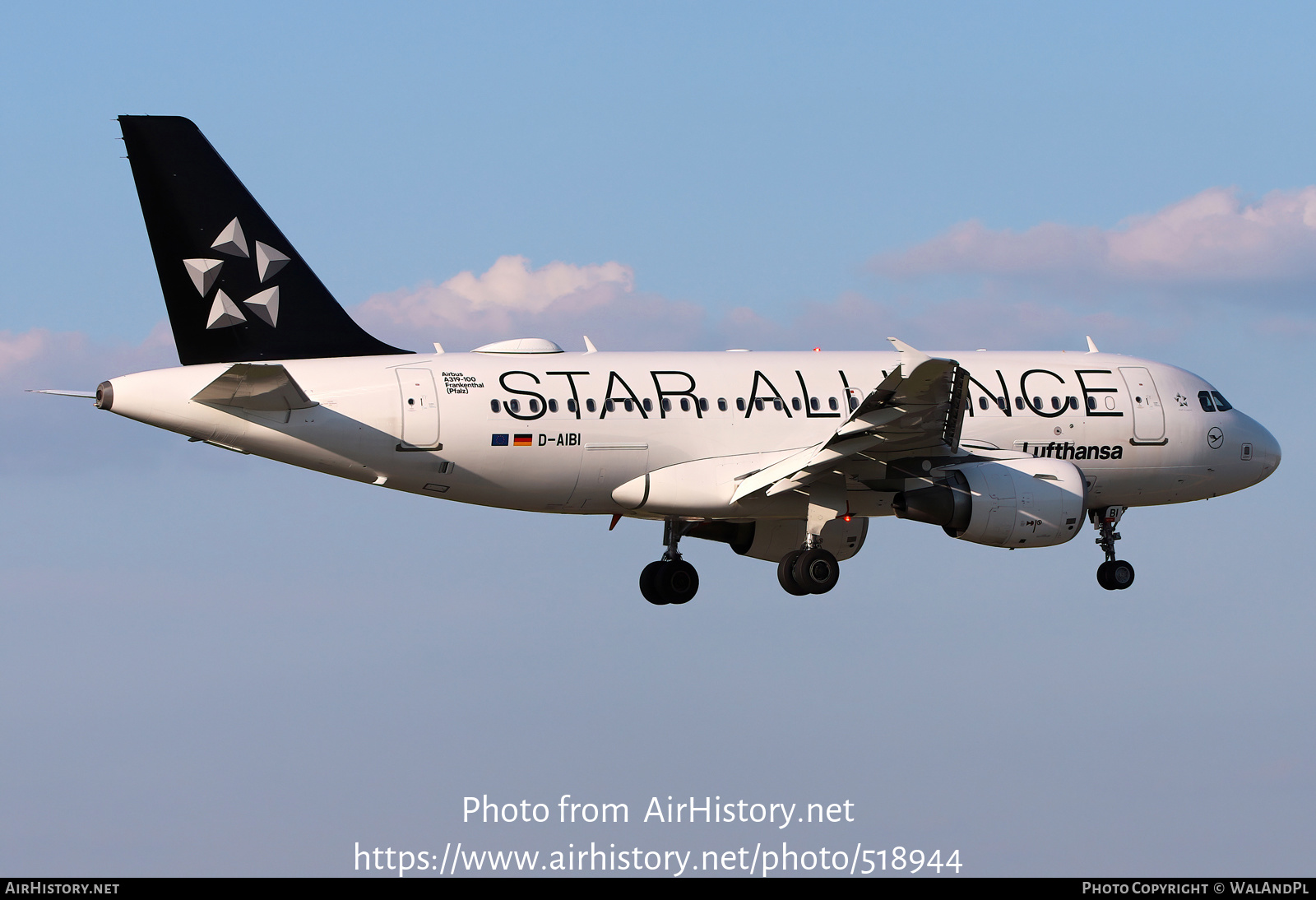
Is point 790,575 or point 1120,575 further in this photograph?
point 1120,575

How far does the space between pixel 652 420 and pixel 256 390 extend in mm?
7607

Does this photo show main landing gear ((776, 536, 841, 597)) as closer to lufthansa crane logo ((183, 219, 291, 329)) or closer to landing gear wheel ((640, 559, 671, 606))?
landing gear wheel ((640, 559, 671, 606))

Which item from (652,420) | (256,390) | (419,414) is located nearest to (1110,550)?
(652,420)

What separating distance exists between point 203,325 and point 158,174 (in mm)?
2948

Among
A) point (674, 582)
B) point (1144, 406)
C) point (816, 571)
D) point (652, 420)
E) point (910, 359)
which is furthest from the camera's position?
point (674, 582)

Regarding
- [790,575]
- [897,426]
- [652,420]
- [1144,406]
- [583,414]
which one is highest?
[1144,406]

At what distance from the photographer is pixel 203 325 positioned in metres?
30.8

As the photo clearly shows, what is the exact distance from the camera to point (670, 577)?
3562cm

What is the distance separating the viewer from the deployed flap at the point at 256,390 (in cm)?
2889

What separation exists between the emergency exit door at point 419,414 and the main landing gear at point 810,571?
7.37 metres

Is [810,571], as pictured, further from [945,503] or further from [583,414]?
[583,414]

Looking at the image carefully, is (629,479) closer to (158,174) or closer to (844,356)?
(844,356)

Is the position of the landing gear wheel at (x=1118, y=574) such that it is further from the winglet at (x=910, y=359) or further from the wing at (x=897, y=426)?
the winglet at (x=910, y=359)

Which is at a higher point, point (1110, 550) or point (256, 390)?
point (1110, 550)
